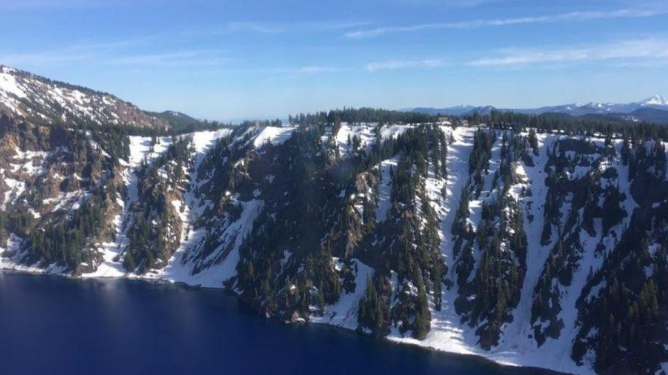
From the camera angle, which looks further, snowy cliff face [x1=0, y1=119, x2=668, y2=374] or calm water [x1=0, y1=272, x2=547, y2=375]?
snowy cliff face [x1=0, y1=119, x2=668, y2=374]

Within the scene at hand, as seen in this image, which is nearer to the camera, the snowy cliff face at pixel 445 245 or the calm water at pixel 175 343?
the calm water at pixel 175 343

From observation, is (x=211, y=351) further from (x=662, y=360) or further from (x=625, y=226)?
(x=625, y=226)

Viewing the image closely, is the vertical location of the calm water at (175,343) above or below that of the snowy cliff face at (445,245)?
below

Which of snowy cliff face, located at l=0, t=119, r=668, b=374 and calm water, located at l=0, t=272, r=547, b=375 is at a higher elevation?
snowy cliff face, located at l=0, t=119, r=668, b=374
